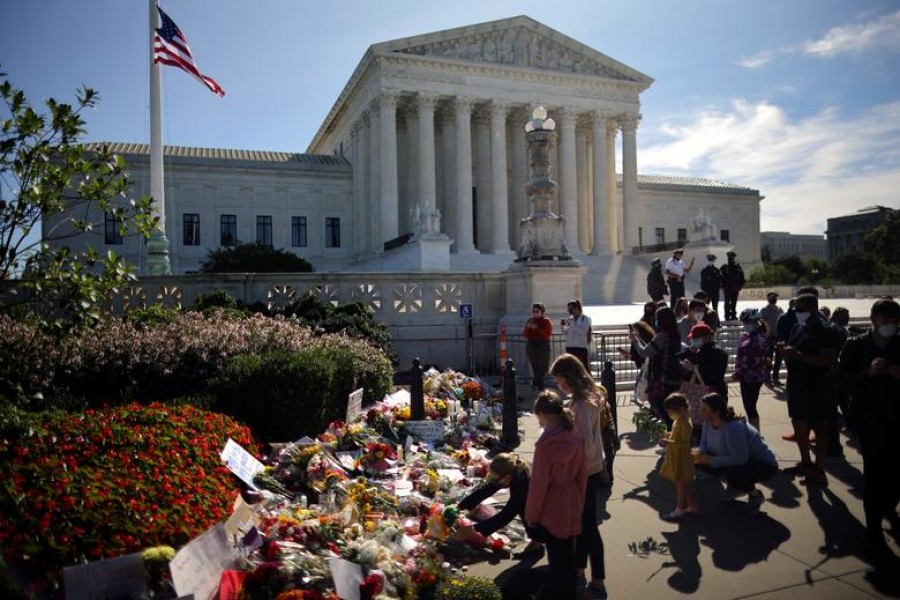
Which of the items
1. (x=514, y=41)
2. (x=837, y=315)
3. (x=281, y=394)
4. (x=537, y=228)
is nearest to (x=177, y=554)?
(x=281, y=394)

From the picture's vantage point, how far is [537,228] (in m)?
15.4

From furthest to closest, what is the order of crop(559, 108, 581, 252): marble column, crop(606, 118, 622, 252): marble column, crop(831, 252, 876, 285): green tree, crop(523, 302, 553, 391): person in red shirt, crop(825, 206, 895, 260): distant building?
crop(825, 206, 895, 260): distant building
crop(831, 252, 876, 285): green tree
crop(606, 118, 622, 252): marble column
crop(559, 108, 581, 252): marble column
crop(523, 302, 553, 391): person in red shirt

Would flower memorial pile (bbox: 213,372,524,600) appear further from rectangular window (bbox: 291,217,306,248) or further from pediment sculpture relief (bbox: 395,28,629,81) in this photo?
rectangular window (bbox: 291,217,306,248)

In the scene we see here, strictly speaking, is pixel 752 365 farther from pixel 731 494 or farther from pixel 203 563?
pixel 203 563

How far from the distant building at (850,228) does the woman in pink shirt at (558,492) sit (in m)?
113

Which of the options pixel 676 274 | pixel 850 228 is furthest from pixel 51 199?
pixel 850 228

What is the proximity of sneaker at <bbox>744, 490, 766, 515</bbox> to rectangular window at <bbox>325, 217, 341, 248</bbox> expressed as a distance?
4641cm

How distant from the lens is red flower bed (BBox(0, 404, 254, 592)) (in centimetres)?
418

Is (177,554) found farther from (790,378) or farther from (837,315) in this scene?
(837,315)

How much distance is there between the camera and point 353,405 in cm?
Answer: 891

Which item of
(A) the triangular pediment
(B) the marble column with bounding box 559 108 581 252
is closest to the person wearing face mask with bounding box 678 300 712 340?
(B) the marble column with bounding box 559 108 581 252

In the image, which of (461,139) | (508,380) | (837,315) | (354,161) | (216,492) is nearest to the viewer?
(216,492)

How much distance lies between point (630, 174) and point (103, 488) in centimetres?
4919

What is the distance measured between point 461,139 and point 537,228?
30950 millimetres
